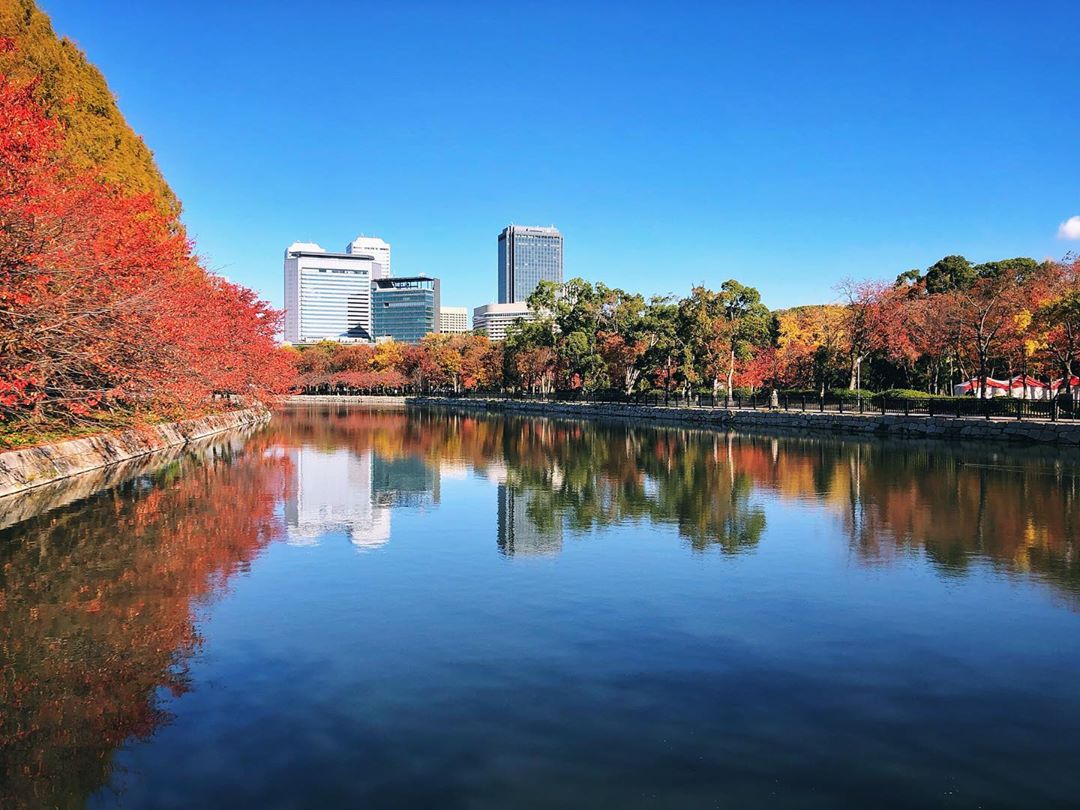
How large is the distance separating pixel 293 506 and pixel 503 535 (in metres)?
5.94

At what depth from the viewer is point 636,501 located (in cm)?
1947

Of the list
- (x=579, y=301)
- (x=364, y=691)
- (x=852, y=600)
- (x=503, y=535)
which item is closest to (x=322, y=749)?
(x=364, y=691)

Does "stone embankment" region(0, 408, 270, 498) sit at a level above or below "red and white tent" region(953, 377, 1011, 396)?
below

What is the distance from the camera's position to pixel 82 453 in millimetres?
24766

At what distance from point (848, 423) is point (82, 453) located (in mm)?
35961

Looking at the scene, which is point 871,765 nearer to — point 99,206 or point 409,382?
point 99,206

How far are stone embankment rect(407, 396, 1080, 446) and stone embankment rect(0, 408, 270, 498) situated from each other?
30.9m

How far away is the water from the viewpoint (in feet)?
19.4

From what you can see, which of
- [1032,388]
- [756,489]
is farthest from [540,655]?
[1032,388]

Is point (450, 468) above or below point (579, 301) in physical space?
below

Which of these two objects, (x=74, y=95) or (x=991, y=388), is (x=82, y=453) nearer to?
(x=74, y=95)

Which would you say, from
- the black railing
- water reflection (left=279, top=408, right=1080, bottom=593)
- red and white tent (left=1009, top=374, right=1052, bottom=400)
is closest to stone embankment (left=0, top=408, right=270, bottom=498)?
water reflection (left=279, top=408, right=1080, bottom=593)

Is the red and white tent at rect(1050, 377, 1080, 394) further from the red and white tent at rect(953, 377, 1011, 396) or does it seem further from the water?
the water

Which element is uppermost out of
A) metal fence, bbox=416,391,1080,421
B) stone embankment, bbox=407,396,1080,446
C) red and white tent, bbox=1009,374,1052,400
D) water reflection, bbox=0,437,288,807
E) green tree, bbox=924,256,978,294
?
green tree, bbox=924,256,978,294
